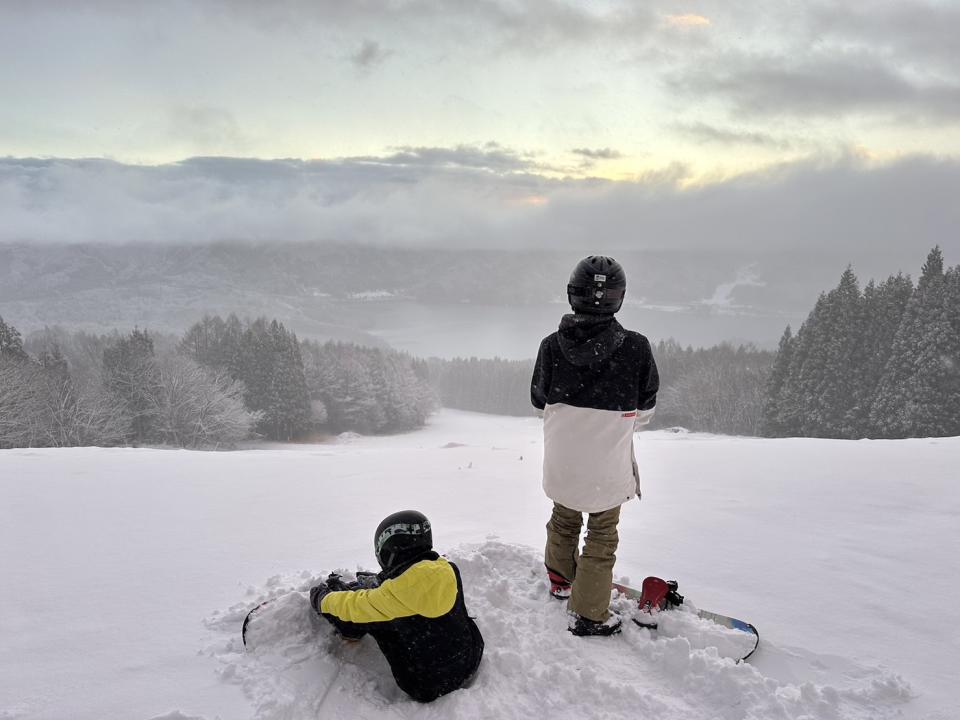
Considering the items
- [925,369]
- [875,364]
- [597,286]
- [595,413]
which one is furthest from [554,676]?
[875,364]

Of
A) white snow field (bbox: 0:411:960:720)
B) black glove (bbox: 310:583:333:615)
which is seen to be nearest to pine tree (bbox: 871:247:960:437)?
white snow field (bbox: 0:411:960:720)

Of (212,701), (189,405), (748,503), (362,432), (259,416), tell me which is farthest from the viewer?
(362,432)

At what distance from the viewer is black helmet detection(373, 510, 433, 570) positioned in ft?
10.1

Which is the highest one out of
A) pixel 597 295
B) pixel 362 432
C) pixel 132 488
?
pixel 597 295

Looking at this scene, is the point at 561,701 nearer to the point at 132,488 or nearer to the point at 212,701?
the point at 212,701

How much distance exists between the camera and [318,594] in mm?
3289

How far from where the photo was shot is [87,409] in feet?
132

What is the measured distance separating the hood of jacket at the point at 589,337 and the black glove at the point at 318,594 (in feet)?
6.53

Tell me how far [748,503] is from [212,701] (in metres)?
5.24

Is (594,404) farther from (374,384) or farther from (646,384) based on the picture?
(374,384)

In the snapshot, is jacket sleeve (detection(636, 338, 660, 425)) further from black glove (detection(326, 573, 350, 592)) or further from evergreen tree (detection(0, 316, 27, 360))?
evergreen tree (detection(0, 316, 27, 360))

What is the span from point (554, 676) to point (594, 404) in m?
1.57

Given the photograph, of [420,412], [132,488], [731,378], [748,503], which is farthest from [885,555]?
[420,412]

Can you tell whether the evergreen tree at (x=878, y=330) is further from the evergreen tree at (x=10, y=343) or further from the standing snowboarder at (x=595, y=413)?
the evergreen tree at (x=10, y=343)
